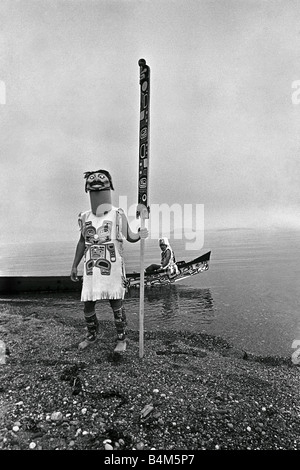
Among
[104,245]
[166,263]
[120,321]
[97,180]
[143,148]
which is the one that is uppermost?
[143,148]

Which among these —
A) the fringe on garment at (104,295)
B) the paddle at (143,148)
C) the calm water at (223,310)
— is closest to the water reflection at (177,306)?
the calm water at (223,310)

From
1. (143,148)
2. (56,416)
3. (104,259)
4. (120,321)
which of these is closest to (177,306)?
(120,321)

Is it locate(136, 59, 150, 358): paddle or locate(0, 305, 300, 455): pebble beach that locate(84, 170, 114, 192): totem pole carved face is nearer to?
locate(136, 59, 150, 358): paddle

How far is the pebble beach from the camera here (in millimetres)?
2424

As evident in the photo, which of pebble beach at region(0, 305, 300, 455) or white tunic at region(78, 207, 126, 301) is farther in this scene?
white tunic at region(78, 207, 126, 301)

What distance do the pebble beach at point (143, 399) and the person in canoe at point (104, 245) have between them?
0.88 metres

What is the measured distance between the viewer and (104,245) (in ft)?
14.7

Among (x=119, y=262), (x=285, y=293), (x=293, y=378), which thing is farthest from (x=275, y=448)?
(x=285, y=293)

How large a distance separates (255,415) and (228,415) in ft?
1.19

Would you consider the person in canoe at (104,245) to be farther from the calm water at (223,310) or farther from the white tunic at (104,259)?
the calm water at (223,310)

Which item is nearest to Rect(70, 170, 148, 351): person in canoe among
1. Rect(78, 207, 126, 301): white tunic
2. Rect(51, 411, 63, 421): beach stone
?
Rect(78, 207, 126, 301): white tunic

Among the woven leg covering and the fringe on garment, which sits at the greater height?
the fringe on garment

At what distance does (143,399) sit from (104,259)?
237 cm

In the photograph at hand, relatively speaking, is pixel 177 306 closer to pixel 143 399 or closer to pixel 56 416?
pixel 143 399
